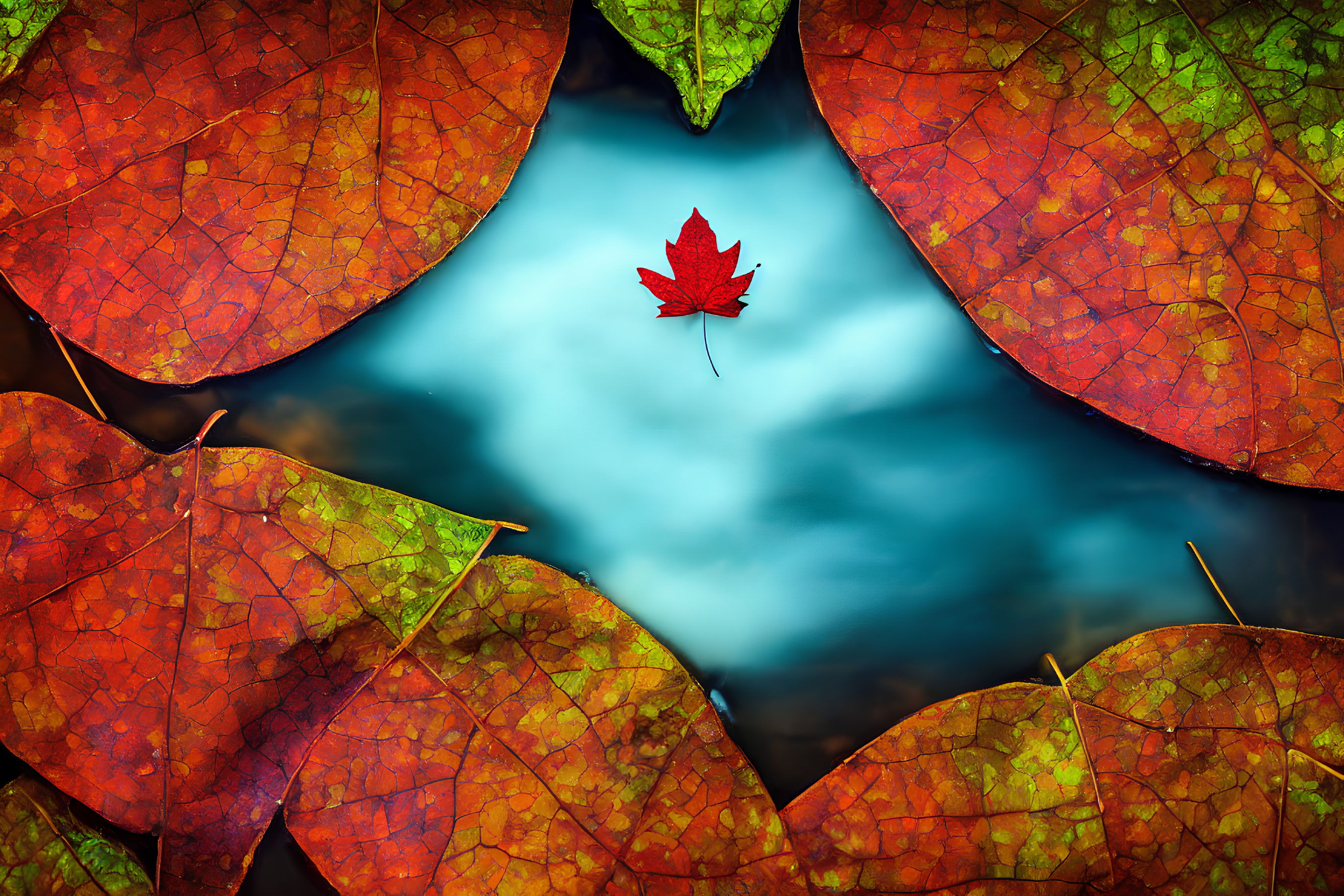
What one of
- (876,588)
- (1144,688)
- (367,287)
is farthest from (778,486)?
(367,287)

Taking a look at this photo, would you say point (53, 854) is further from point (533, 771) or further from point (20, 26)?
point (20, 26)

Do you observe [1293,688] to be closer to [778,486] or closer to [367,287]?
[778,486]

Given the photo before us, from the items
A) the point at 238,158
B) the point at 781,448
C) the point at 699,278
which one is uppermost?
the point at 238,158

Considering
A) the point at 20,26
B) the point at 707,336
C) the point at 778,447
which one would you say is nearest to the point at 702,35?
the point at 707,336

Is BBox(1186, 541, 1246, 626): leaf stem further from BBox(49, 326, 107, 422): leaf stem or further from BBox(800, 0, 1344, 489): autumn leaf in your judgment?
BBox(49, 326, 107, 422): leaf stem

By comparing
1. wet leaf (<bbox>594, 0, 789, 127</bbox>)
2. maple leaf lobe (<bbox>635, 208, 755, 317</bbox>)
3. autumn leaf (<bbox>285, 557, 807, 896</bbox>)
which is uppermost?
wet leaf (<bbox>594, 0, 789, 127</bbox>)

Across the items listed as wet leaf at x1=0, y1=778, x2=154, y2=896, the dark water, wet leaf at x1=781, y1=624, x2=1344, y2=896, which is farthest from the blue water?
wet leaf at x1=0, y1=778, x2=154, y2=896

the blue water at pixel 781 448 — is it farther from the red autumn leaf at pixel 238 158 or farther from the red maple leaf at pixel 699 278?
the red autumn leaf at pixel 238 158
